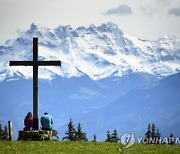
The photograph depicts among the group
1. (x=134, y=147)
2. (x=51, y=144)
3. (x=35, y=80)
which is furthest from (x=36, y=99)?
(x=134, y=147)

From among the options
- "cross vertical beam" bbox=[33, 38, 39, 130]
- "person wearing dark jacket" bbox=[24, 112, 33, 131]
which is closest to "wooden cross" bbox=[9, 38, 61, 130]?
"cross vertical beam" bbox=[33, 38, 39, 130]

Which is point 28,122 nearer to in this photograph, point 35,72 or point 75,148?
point 35,72

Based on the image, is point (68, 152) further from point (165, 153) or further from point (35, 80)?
point (35, 80)

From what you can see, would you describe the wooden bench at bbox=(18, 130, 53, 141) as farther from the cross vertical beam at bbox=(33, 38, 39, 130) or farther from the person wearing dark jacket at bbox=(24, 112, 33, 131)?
the cross vertical beam at bbox=(33, 38, 39, 130)

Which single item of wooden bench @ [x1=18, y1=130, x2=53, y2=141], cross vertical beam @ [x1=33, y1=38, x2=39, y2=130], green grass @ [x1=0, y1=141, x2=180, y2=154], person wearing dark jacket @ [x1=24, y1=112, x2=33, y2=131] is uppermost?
cross vertical beam @ [x1=33, y1=38, x2=39, y2=130]

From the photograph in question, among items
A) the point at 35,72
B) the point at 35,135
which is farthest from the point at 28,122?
the point at 35,72

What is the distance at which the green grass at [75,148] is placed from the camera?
111 feet

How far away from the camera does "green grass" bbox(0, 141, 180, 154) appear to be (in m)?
33.8

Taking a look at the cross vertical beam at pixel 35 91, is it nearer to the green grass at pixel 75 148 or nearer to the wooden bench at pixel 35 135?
the wooden bench at pixel 35 135

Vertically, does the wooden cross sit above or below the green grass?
above

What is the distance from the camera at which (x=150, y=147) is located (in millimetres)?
37031

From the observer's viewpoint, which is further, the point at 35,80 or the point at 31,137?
the point at 35,80

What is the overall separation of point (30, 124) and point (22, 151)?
30.4 feet

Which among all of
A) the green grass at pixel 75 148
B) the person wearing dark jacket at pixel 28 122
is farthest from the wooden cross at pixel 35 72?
the green grass at pixel 75 148
